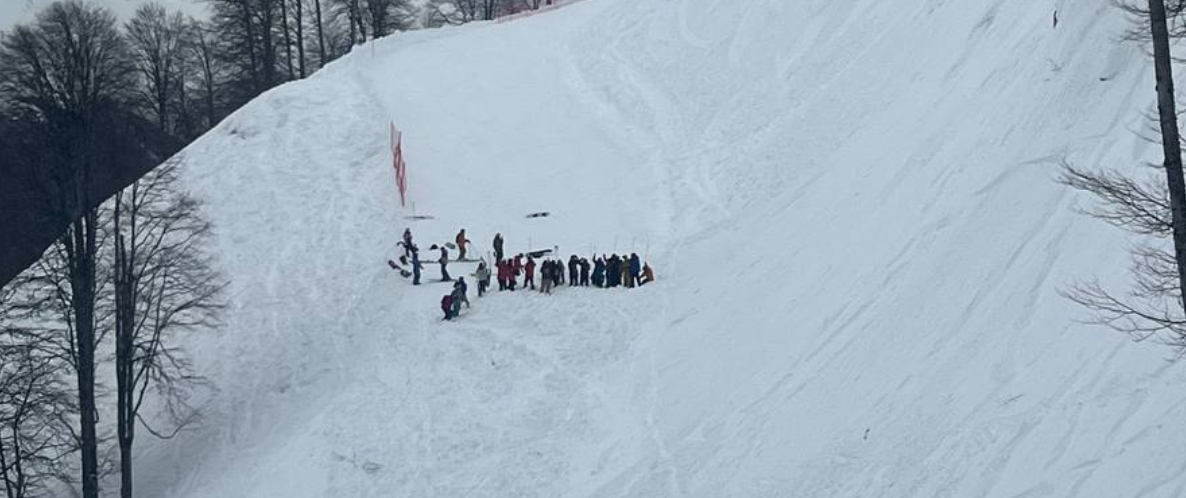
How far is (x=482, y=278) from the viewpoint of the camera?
28.5m

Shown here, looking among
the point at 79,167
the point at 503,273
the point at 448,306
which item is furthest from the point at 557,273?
the point at 79,167

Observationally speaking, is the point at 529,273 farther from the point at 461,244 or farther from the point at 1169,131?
the point at 1169,131

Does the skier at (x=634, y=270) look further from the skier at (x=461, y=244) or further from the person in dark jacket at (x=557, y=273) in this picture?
the skier at (x=461, y=244)

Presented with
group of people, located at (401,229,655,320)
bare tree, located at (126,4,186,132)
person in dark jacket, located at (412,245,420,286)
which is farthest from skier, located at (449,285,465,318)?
bare tree, located at (126,4,186,132)

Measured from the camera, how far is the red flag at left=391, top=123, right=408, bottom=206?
113 ft

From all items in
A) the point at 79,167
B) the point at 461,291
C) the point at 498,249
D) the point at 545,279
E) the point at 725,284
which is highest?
the point at 79,167

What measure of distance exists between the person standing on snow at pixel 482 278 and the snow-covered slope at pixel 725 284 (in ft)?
1.01

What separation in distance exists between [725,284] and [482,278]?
564 centimetres

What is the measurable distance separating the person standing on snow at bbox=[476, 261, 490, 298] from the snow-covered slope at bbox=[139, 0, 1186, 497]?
0.31 meters

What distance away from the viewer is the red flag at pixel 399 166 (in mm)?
34469

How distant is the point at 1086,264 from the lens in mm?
18688

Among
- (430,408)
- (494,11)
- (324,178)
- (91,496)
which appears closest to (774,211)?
(430,408)

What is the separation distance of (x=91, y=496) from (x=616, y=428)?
10204 millimetres

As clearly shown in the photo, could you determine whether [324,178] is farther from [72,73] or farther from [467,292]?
[72,73]
